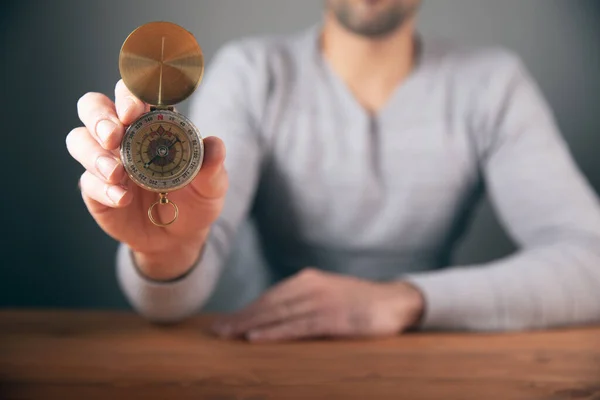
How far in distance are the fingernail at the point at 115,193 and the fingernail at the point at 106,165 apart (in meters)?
0.01

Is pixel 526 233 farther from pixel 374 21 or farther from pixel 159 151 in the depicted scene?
pixel 159 151

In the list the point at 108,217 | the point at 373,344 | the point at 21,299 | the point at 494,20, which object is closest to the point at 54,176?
the point at 21,299

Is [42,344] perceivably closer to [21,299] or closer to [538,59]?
[21,299]

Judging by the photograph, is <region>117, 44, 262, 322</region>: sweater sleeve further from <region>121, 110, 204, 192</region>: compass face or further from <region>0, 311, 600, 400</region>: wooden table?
<region>121, 110, 204, 192</region>: compass face

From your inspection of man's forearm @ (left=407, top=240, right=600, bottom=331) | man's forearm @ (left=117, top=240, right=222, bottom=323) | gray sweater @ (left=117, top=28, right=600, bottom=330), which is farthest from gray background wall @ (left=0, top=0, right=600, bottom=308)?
man's forearm @ (left=117, top=240, right=222, bottom=323)

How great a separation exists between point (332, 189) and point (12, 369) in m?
0.69

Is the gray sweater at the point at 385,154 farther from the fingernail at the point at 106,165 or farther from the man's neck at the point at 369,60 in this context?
the fingernail at the point at 106,165

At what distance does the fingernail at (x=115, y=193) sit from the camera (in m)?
0.67

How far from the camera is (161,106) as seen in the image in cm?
68

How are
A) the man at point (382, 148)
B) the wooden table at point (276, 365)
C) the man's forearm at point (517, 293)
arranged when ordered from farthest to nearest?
1. the man at point (382, 148)
2. the man's forearm at point (517, 293)
3. the wooden table at point (276, 365)

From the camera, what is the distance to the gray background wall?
1311mm

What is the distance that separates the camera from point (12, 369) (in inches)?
34.0

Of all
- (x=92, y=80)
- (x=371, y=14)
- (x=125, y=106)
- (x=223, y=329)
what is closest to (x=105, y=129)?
(x=125, y=106)

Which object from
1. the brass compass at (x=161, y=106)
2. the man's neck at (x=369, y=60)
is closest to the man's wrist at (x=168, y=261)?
the brass compass at (x=161, y=106)
